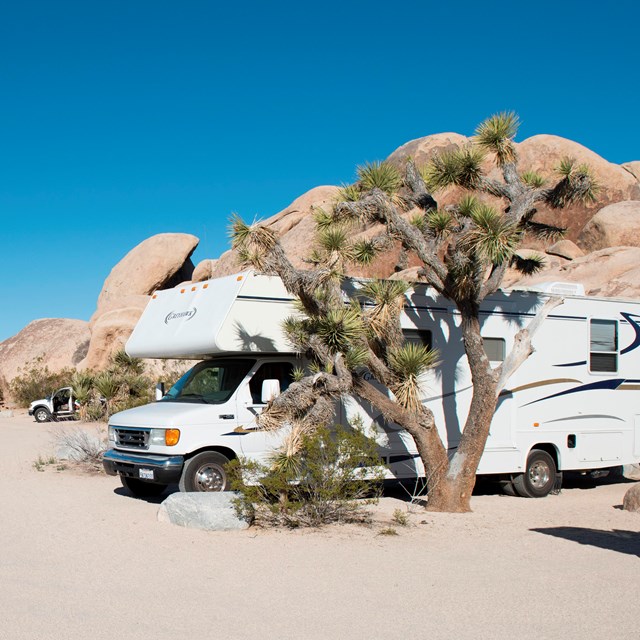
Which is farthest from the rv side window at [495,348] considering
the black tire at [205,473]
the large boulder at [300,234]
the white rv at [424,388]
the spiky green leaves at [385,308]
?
the large boulder at [300,234]

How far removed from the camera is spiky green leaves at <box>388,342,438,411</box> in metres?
10.4

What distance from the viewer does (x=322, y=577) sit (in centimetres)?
751

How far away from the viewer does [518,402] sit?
42.8 feet

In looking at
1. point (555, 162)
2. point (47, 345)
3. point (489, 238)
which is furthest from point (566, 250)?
point (47, 345)

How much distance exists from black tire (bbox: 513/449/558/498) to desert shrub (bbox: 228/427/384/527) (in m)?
3.96

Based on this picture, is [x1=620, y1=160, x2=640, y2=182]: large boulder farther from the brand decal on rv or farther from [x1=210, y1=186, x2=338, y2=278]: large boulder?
the brand decal on rv

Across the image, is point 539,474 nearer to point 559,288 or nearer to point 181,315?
point 559,288

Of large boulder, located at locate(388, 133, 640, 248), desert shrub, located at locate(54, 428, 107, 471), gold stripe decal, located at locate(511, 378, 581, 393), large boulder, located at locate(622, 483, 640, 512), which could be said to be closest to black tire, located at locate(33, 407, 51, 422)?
desert shrub, located at locate(54, 428, 107, 471)

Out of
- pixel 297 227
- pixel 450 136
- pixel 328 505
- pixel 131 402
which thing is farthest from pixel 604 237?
pixel 328 505

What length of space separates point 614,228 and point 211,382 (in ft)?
64.6

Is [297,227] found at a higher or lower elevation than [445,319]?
higher

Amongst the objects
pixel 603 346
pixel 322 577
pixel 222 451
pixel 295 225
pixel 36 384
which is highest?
pixel 295 225

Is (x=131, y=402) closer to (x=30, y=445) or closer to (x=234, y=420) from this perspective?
(x=30, y=445)

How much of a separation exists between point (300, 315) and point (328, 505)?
274 centimetres
